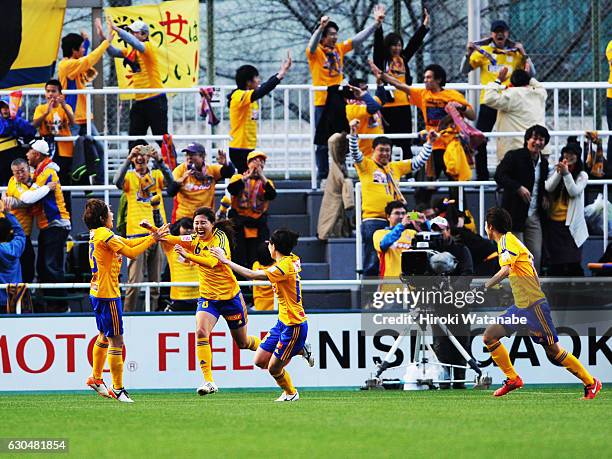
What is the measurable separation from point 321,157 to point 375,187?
6.76 ft

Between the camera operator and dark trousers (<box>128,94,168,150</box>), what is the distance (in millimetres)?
4965

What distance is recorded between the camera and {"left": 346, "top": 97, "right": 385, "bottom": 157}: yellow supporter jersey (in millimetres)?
19781

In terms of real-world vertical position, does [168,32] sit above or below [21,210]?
above

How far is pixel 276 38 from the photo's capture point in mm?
28125

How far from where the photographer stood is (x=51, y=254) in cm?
1872

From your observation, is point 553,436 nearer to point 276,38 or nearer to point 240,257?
point 240,257

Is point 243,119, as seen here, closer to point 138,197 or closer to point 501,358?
point 138,197

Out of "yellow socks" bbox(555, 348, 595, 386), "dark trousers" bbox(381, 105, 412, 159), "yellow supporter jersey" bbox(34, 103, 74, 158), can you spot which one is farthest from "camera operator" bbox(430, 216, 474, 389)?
"yellow supporter jersey" bbox(34, 103, 74, 158)

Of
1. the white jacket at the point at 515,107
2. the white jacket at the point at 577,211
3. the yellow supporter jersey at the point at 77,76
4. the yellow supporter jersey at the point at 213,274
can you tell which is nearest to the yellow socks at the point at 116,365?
the yellow supporter jersey at the point at 213,274

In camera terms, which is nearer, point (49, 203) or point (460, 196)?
point (49, 203)

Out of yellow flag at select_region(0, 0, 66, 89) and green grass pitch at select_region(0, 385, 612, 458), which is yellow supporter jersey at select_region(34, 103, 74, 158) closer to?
yellow flag at select_region(0, 0, 66, 89)

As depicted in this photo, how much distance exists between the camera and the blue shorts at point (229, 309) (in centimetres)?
1564

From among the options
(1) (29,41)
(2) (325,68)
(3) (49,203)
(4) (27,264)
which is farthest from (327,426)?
(1) (29,41)

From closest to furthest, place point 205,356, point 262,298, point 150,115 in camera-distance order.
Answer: point 205,356 < point 262,298 < point 150,115
